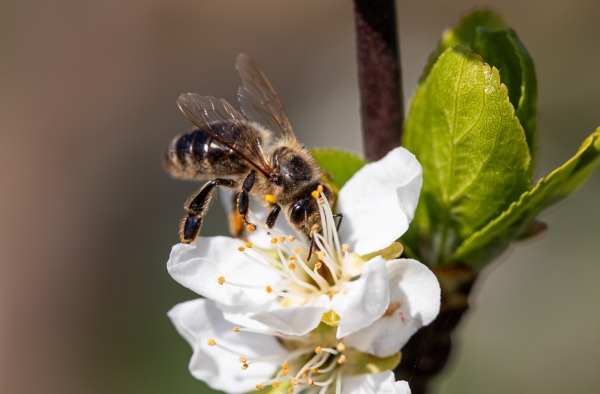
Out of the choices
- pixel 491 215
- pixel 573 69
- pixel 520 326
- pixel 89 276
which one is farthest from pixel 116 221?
pixel 491 215

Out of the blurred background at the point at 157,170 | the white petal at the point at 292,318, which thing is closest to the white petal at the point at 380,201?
the white petal at the point at 292,318

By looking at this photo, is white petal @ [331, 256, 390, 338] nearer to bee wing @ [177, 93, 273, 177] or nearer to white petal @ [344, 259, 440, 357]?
white petal @ [344, 259, 440, 357]

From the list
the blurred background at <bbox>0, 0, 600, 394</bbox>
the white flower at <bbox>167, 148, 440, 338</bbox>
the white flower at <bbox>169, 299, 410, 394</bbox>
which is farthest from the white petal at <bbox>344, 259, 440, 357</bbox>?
the blurred background at <bbox>0, 0, 600, 394</bbox>

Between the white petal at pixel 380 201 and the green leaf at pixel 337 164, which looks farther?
the green leaf at pixel 337 164

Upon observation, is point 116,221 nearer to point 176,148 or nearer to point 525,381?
point 525,381

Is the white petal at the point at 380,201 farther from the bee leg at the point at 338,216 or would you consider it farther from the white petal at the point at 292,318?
the white petal at the point at 292,318

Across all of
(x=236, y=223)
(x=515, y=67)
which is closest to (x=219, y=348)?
(x=236, y=223)
